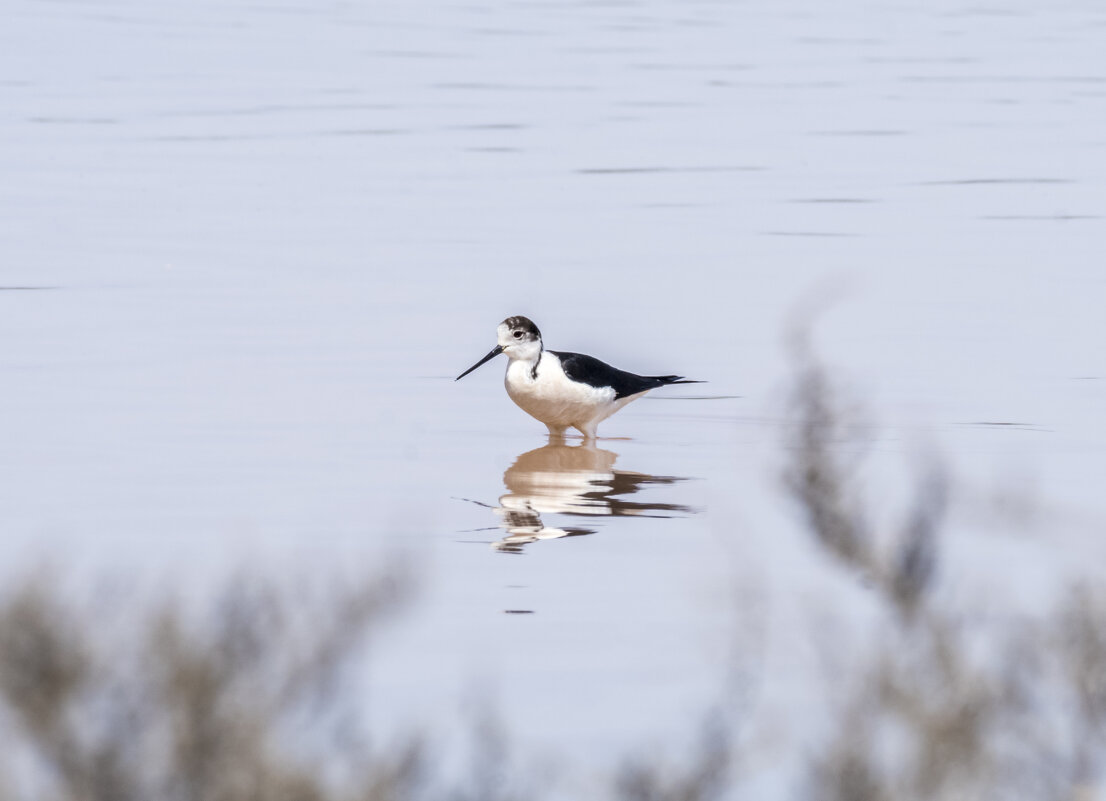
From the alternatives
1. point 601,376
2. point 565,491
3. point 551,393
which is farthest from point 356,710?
point 601,376

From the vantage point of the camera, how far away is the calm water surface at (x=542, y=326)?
7434mm

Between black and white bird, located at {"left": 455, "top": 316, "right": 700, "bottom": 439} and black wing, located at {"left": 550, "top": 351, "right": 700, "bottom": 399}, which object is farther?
black wing, located at {"left": 550, "top": 351, "right": 700, "bottom": 399}

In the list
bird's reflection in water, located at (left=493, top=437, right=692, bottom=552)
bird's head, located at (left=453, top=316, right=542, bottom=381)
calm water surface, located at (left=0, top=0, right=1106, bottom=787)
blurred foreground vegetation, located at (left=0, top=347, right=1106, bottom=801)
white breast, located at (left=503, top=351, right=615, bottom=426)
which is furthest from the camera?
bird's head, located at (left=453, top=316, right=542, bottom=381)

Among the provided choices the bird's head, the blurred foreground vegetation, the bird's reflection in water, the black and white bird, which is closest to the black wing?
the black and white bird

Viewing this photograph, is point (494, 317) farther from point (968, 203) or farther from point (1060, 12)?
point (1060, 12)

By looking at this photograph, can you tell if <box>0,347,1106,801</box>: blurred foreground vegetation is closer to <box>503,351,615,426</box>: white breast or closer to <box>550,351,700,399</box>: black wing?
<box>503,351,615,426</box>: white breast

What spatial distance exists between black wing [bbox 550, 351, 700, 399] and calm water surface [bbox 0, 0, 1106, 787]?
0.22 metres

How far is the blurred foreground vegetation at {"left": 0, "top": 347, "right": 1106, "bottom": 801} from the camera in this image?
4055mm

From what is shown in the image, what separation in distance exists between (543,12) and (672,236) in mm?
22458

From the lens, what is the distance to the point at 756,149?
20984 millimetres

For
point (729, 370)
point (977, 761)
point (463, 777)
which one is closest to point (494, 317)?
point (729, 370)

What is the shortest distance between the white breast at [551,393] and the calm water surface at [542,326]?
8.0 inches

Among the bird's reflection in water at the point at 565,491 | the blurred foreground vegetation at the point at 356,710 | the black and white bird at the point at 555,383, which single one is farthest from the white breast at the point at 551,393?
the blurred foreground vegetation at the point at 356,710

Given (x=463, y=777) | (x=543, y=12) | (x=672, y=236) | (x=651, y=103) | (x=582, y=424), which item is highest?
(x=543, y=12)
